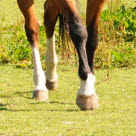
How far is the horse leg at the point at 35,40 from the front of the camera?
651cm

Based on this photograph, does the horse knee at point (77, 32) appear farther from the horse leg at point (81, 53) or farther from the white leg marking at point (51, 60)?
the white leg marking at point (51, 60)

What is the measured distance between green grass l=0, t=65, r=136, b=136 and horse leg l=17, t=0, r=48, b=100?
0.14 meters

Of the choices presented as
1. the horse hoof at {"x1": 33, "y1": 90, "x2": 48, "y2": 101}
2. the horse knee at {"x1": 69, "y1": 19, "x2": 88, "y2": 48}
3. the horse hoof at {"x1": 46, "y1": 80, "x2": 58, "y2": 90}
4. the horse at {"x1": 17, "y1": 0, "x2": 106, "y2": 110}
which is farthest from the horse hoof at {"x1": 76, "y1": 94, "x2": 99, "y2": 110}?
the horse hoof at {"x1": 46, "y1": 80, "x2": 58, "y2": 90}

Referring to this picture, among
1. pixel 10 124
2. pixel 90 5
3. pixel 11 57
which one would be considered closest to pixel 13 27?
pixel 11 57

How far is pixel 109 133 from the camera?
15.4ft

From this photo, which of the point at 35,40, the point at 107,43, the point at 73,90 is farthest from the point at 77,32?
the point at 107,43

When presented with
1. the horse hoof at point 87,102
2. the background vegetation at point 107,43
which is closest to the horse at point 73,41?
the horse hoof at point 87,102

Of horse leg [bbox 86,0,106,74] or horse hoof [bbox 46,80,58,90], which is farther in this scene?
horse hoof [bbox 46,80,58,90]

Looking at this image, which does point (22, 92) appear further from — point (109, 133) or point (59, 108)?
point (109, 133)

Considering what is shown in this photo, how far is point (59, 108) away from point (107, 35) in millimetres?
3854

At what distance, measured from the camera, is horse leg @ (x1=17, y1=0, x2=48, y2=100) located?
6.51 metres

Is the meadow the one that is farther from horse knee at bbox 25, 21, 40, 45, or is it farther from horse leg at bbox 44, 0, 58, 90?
horse knee at bbox 25, 21, 40, 45

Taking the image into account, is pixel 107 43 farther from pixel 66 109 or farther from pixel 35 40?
pixel 66 109

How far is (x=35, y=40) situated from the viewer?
675cm
